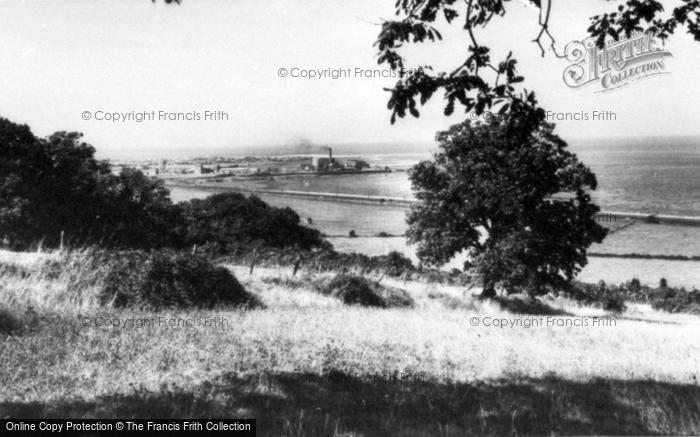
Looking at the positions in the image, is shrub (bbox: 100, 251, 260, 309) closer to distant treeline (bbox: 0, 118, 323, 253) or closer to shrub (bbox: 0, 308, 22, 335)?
shrub (bbox: 0, 308, 22, 335)

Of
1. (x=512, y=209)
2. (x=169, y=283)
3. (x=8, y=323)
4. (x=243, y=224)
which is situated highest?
(x=512, y=209)

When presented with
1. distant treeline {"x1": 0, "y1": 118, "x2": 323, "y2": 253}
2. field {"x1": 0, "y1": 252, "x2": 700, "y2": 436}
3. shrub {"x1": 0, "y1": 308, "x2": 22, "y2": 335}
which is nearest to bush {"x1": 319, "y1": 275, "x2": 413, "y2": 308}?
field {"x1": 0, "y1": 252, "x2": 700, "y2": 436}

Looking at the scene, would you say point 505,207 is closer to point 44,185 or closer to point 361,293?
point 361,293

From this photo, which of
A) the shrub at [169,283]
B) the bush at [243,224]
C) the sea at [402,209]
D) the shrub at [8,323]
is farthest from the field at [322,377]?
the bush at [243,224]

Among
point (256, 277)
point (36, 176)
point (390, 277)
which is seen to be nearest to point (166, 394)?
point (256, 277)

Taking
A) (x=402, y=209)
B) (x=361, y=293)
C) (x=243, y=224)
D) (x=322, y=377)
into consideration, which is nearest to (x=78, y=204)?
(x=243, y=224)

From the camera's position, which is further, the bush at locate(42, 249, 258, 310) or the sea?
the sea
